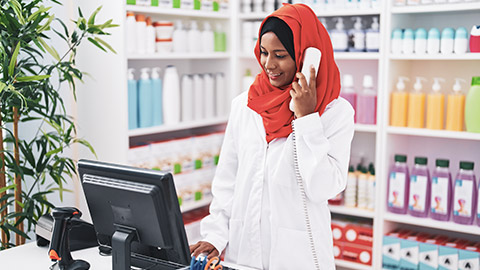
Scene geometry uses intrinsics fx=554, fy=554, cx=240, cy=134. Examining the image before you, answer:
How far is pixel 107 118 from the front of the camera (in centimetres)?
299

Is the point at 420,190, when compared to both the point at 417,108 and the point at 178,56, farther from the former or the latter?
the point at 178,56

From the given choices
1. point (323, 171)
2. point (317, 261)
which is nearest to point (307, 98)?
point (323, 171)

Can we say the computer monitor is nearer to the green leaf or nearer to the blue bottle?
the green leaf

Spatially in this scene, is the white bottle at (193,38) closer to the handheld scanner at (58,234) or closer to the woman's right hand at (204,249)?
the woman's right hand at (204,249)

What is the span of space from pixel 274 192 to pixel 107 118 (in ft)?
4.45

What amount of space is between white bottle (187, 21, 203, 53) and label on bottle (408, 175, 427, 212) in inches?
59.1

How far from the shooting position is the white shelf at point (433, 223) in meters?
2.99

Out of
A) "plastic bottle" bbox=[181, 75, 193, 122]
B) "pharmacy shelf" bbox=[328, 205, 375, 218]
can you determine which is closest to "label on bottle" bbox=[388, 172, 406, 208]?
"pharmacy shelf" bbox=[328, 205, 375, 218]

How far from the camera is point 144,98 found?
10.2ft

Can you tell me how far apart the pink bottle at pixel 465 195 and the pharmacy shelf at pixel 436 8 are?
83 cm

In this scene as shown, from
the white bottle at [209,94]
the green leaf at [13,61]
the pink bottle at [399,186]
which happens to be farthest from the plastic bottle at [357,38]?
the green leaf at [13,61]

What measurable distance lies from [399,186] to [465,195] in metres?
0.36

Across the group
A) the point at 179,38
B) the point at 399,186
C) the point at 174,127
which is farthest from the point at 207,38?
the point at 399,186

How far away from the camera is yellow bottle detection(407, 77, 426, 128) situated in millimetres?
3098
